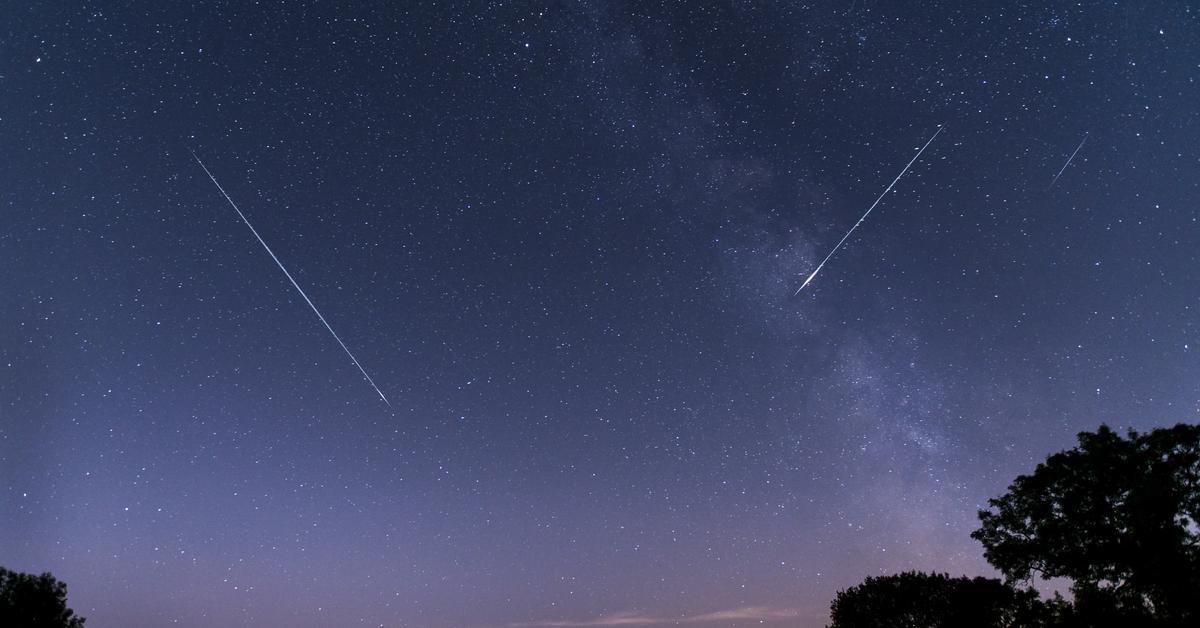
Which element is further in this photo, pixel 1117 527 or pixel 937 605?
pixel 937 605

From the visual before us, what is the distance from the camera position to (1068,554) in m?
24.5

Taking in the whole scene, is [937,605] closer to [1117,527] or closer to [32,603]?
[1117,527]

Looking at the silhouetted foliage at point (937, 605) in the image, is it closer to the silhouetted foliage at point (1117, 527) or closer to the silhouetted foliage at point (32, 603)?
the silhouetted foliage at point (1117, 527)

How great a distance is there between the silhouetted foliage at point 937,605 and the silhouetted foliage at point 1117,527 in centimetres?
345

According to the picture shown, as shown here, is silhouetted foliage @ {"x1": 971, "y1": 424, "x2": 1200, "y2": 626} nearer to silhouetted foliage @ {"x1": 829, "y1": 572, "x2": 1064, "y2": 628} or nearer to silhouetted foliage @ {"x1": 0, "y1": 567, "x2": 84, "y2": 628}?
silhouetted foliage @ {"x1": 829, "y1": 572, "x2": 1064, "y2": 628}

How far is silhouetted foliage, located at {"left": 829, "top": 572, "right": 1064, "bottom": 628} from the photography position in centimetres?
2823

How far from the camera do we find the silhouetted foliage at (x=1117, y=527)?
71.1 feet

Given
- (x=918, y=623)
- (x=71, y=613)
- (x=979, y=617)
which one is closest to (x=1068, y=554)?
(x=979, y=617)

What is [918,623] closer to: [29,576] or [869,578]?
[869,578]

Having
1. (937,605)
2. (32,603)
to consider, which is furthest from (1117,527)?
(32,603)

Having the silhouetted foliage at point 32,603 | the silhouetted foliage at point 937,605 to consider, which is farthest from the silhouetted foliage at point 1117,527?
the silhouetted foliage at point 32,603

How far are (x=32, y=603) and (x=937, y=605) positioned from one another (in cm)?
5035

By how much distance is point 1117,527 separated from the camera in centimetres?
2342

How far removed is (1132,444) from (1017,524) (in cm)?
516
